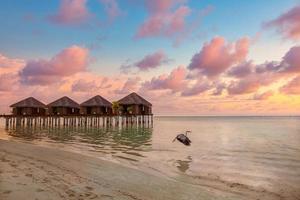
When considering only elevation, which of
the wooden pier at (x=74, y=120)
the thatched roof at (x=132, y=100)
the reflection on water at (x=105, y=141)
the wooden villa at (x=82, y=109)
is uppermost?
the thatched roof at (x=132, y=100)

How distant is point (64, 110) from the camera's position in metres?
59.2

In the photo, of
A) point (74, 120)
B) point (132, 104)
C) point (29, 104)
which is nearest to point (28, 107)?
point (29, 104)

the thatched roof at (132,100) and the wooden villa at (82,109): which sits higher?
the thatched roof at (132,100)

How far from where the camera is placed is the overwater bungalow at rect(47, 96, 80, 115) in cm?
5878

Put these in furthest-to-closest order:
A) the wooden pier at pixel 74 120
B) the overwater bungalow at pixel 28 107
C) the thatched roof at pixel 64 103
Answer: the thatched roof at pixel 64 103, the overwater bungalow at pixel 28 107, the wooden pier at pixel 74 120

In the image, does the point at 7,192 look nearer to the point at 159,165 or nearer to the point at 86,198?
the point at 86,198

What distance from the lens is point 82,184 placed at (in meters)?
9.00

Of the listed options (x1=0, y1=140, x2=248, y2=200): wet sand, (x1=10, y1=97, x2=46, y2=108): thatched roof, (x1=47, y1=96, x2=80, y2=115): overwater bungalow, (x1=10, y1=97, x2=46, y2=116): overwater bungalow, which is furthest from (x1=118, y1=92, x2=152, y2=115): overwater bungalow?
(x1=0, y1=140, x2=248, y2=200): wet sand

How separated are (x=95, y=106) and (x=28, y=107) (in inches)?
530

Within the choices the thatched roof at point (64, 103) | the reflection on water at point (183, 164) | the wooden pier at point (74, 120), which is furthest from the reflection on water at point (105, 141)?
the wooden pier at point (74, 120)

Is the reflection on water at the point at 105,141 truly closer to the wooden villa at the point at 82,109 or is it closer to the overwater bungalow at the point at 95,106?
the wooden villa at the point at 82,109

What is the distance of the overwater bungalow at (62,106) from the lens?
58.8 m

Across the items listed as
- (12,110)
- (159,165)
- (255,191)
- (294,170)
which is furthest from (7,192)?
(12,110)

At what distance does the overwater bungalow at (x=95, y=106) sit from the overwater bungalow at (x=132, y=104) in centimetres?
282
